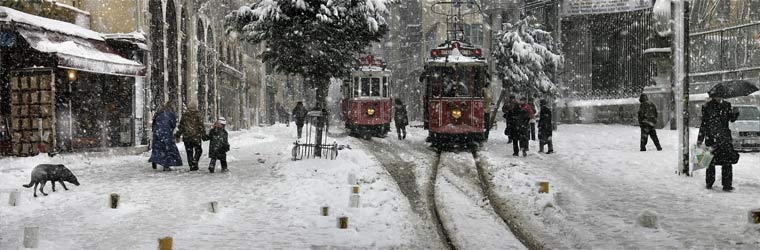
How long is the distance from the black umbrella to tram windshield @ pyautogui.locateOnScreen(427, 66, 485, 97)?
749cm

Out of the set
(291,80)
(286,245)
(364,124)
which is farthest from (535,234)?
(291,80)

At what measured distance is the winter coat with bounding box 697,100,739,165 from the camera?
10875 mm

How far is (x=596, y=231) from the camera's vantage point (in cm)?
845

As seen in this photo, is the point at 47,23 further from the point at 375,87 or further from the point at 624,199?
the point at 624,199

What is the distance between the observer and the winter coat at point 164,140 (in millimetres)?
14359

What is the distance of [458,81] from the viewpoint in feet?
64.9

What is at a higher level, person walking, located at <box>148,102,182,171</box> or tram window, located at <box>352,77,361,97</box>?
tram window, located at <box>352,77,361,97</box>

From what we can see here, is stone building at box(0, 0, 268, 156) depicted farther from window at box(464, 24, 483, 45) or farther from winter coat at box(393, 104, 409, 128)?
window at box(464, 24, 483, 45)

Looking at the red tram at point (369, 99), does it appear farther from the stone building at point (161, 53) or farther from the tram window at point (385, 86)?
the stone building at point (161, 53)

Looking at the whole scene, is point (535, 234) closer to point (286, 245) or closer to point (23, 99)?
point (286, 245)

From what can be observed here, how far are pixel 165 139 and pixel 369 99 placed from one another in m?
13.0

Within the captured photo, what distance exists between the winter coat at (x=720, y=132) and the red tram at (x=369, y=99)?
16.3 metres

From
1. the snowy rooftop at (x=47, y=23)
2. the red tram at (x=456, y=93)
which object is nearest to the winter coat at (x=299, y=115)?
the red tram at (x=456, y=93)

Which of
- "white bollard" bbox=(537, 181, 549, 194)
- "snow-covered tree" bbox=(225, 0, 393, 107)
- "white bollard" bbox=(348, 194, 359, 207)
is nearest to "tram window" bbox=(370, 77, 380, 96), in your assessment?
"snow-covered tree" bbox=(225, 0, 393, 107)
